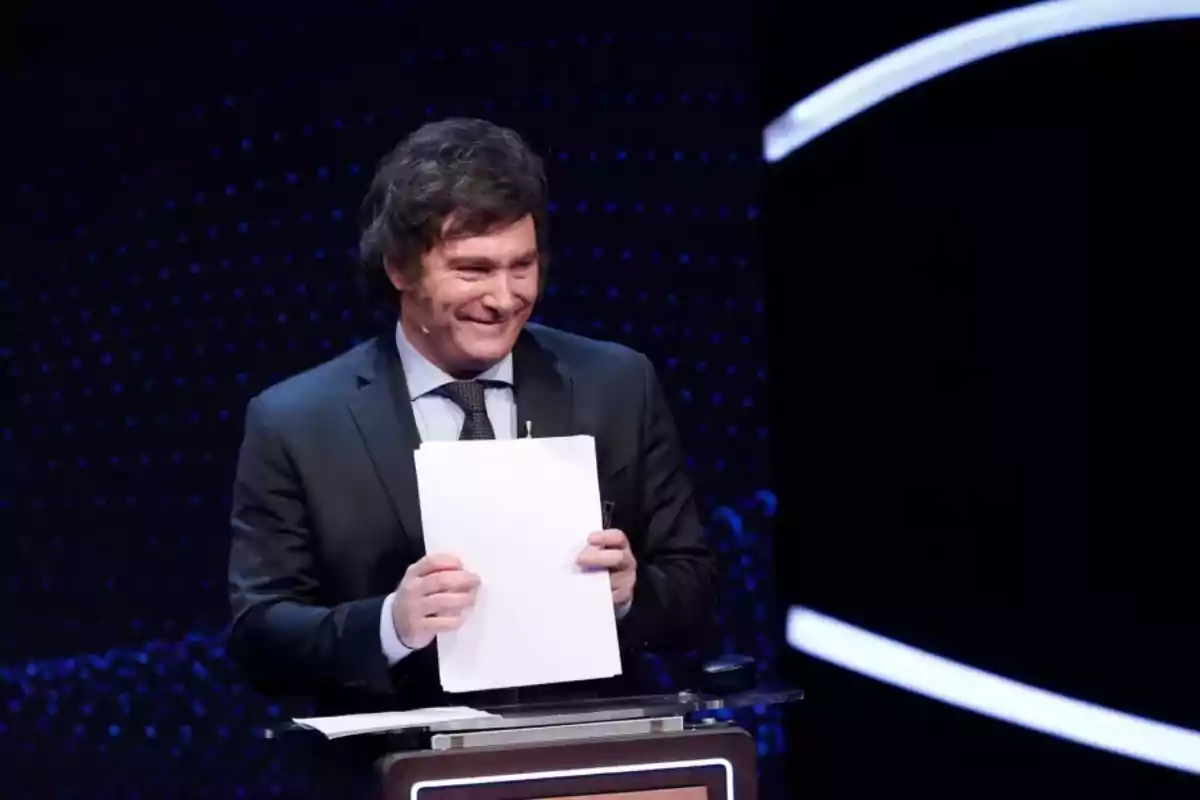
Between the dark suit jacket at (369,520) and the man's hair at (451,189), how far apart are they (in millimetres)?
187

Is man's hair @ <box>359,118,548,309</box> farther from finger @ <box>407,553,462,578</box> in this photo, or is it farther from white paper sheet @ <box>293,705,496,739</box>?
white paper sheet @ <box>293,705,496,739</box>

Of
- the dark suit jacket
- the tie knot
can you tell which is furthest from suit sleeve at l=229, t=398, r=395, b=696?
the tie knot

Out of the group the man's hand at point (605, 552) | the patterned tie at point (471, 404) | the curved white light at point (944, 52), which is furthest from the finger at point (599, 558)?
the curved white light at point (944, 52)

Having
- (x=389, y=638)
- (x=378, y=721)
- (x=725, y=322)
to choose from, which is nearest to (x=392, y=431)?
(x=389, y=638)

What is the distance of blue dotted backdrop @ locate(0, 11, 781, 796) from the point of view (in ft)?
9.14

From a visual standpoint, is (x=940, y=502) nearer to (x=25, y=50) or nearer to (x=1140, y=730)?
(x=1140, y=730)

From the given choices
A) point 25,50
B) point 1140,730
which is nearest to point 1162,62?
point 1140,730

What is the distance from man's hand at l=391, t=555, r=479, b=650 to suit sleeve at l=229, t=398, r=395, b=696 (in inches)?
5.8

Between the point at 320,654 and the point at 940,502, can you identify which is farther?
the point at 940,502

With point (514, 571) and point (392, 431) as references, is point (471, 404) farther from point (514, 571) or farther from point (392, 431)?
point (514, 571)

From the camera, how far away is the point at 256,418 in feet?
6.92

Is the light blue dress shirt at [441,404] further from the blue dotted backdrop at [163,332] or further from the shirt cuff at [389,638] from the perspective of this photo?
the blue dotted backdrop at [163,332]

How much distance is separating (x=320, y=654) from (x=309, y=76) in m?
1.35

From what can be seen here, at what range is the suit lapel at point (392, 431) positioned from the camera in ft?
6.68
